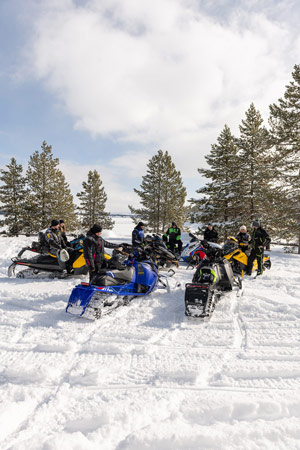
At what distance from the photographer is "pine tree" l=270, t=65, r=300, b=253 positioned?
45.1ft

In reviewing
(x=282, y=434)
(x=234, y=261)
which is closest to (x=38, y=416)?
(x=282, y=434)

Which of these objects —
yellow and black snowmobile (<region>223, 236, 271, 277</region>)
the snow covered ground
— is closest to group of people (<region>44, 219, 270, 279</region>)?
yellow and black snowmobile (<region>223, 236, 271, 277</region>)

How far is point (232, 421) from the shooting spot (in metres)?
2.06

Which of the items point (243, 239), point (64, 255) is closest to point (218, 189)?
point (243, 239)

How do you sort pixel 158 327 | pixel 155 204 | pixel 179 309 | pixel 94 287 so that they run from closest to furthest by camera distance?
pixel 158 327
pixel 94 287
pixel 179 309
pixel 155 204

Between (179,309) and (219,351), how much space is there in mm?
1393

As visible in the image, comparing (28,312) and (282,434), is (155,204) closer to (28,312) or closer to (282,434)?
(28,312)

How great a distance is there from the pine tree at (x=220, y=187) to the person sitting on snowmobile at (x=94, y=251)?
12.9 metres

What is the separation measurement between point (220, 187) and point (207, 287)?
46.2ft

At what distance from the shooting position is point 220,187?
17359 millimetres

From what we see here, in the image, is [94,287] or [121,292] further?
[121,292]

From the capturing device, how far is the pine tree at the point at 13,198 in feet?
77.9

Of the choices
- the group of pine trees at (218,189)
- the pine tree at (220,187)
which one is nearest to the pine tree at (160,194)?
the group of pine trees at (218,189)

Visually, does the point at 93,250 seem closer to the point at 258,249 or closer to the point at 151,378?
the point at 151,378
